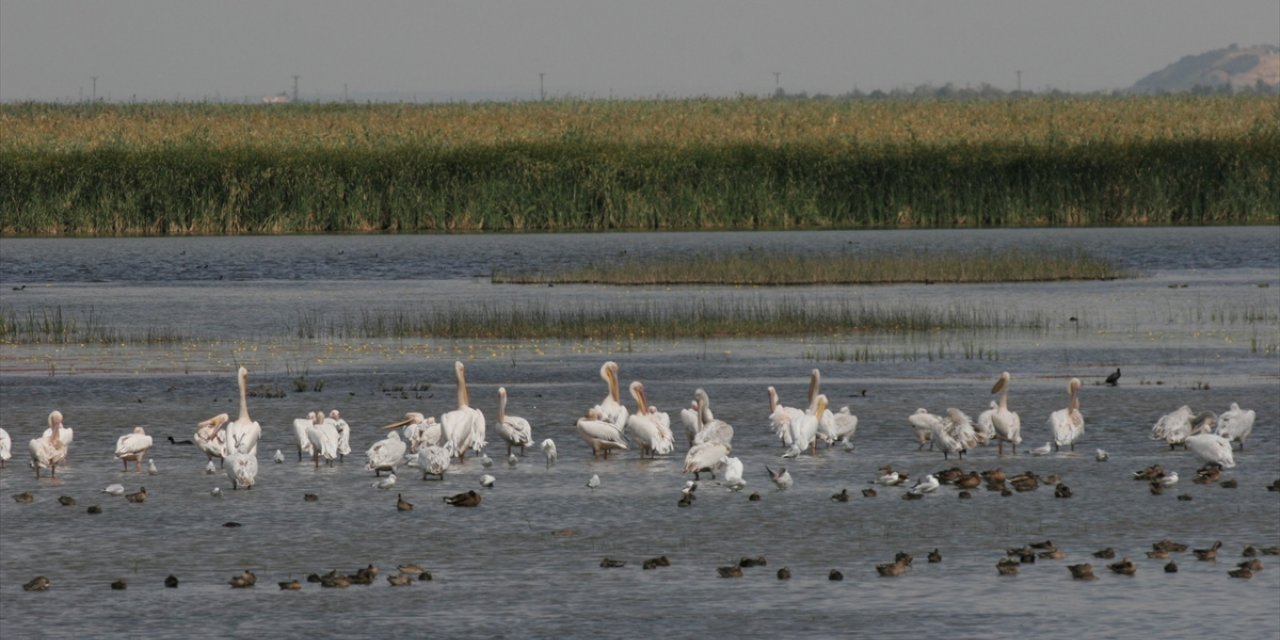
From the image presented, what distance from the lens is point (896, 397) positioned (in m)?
24.0

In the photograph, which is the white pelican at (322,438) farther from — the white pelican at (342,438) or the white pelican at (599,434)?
the white pelican at (599,434)

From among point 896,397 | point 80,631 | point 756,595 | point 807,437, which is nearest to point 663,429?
point 807,437

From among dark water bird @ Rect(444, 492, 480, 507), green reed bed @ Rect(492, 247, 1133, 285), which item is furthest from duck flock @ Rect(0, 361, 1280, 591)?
green reed bed @ Rect(492, 247, 1133, 285)

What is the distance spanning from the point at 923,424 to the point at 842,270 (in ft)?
80.1

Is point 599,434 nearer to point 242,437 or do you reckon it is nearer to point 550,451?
point 550,451

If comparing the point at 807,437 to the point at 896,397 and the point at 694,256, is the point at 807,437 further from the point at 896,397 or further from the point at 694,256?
the point at 694,256

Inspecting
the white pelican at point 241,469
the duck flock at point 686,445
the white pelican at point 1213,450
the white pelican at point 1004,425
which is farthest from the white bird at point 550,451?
the white pelican at point 1213,450

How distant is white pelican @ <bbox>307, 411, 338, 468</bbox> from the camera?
1889 centimetres

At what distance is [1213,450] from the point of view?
17.6m

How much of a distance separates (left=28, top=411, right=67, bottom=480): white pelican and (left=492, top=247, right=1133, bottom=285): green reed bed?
86.1ft

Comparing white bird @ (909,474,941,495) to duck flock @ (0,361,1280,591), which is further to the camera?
duck flock @ (0,361,1280,591)

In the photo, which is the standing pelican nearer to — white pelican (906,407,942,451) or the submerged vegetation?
white pelican (906,407,942,451)

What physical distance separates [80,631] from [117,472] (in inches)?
272

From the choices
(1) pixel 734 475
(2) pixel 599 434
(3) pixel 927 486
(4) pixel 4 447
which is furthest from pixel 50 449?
(3) pixel 927 486
